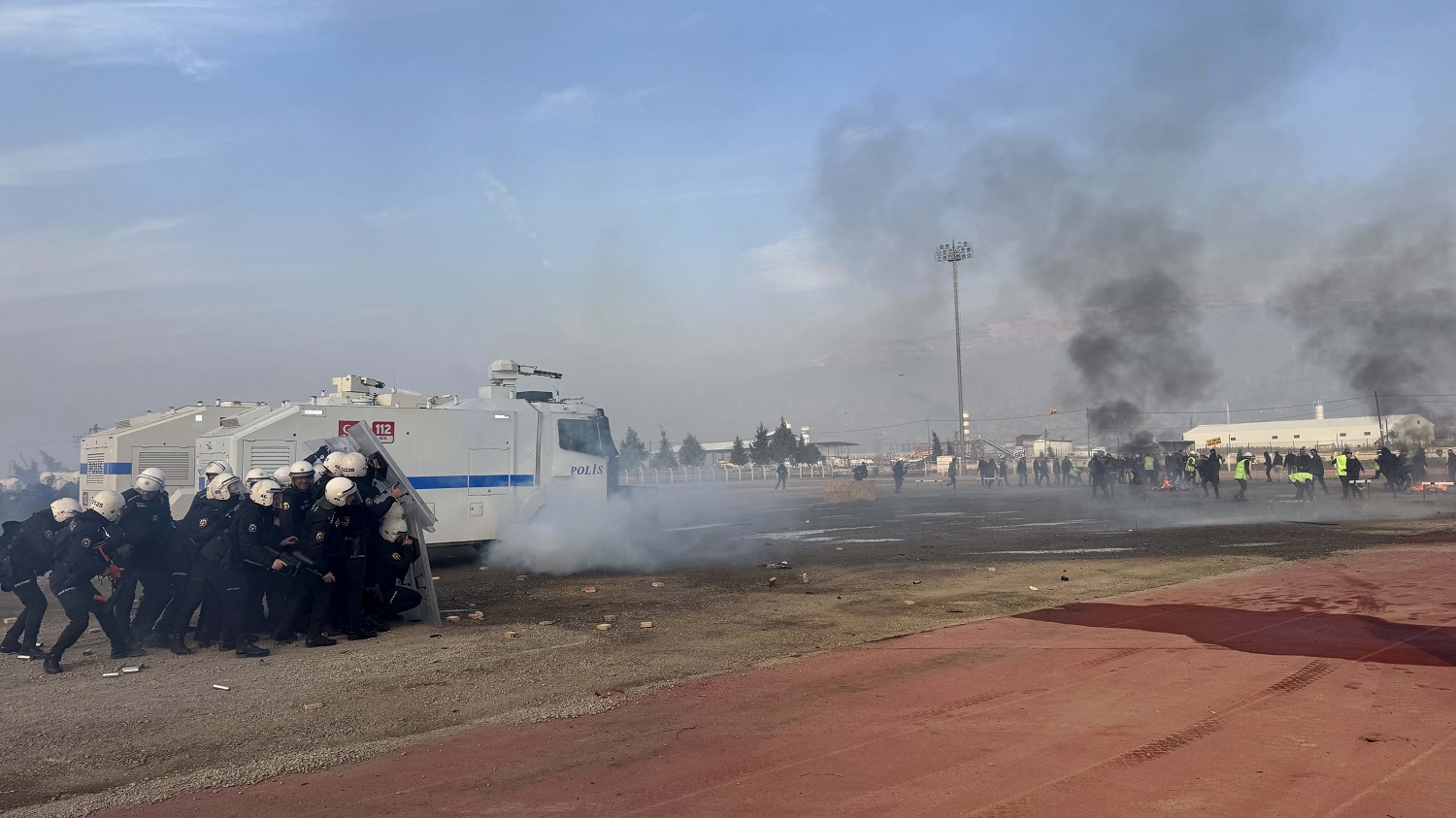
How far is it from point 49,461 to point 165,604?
45048mm

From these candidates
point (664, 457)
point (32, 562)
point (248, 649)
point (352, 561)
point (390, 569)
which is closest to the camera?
point (248, 649)

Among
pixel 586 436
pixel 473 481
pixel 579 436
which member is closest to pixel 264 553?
pixel 473 481

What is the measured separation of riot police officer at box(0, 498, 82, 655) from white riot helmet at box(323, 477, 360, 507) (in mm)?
2284

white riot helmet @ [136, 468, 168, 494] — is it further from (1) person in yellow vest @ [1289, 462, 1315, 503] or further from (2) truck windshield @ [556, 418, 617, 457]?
(1) person in yellow vest @ [1289, 462, 1315, 503]

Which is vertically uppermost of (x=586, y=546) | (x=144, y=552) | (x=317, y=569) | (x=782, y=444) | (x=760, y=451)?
(x=782, y=444)

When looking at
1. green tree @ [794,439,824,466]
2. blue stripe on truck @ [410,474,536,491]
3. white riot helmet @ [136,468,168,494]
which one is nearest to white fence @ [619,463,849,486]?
green tree @ [794,439,824,466]

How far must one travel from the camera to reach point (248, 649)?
8648 millimetres

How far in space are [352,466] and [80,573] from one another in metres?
2.59

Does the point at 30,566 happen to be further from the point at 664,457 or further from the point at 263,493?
the point at 664,457

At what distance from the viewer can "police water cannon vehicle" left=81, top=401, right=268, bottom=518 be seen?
15.8 meters

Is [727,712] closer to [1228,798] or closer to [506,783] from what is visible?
[506,783]

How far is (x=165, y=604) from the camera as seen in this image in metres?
9.27

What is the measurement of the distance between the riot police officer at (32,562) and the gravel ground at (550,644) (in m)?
0.50

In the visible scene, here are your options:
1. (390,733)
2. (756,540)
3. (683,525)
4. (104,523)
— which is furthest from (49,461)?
(390,733)
